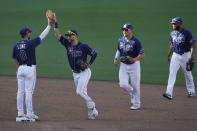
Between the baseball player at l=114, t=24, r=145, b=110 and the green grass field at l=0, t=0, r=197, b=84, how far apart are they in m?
4.26

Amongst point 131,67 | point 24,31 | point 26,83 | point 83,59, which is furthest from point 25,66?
point 131,67

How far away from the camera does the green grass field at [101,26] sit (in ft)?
44.2

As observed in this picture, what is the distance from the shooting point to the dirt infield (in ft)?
24.6

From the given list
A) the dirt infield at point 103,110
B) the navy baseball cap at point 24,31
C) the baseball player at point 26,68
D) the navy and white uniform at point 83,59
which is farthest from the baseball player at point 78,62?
the navy baseball cap at point 24,31

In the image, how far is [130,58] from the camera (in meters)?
9.05

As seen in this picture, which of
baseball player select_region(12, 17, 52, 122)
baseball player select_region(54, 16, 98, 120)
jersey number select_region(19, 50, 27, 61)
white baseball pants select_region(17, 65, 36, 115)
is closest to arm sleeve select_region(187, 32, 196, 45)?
baseball player select_region(54, 16, 98, 120)

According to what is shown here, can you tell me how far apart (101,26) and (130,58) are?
540cm

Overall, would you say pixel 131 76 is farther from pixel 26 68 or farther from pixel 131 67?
pixel 26 68

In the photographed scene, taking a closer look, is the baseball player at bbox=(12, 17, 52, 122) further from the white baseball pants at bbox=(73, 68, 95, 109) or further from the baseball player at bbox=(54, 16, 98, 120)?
the white baseball pants at bbox=(73, 68, 95, 109)

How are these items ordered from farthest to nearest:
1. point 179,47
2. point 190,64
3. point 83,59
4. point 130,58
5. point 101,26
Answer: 1. point 101,26
2. point 179,47
3. point 190,64
4. point 130,58
5. point 83,59

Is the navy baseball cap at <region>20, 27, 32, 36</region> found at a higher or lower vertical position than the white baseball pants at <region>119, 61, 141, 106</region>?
higher

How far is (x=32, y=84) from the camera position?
26.6 ft

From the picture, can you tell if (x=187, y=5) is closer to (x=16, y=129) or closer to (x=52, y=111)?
(x=52, y=111)

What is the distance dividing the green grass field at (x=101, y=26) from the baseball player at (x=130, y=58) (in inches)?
168
